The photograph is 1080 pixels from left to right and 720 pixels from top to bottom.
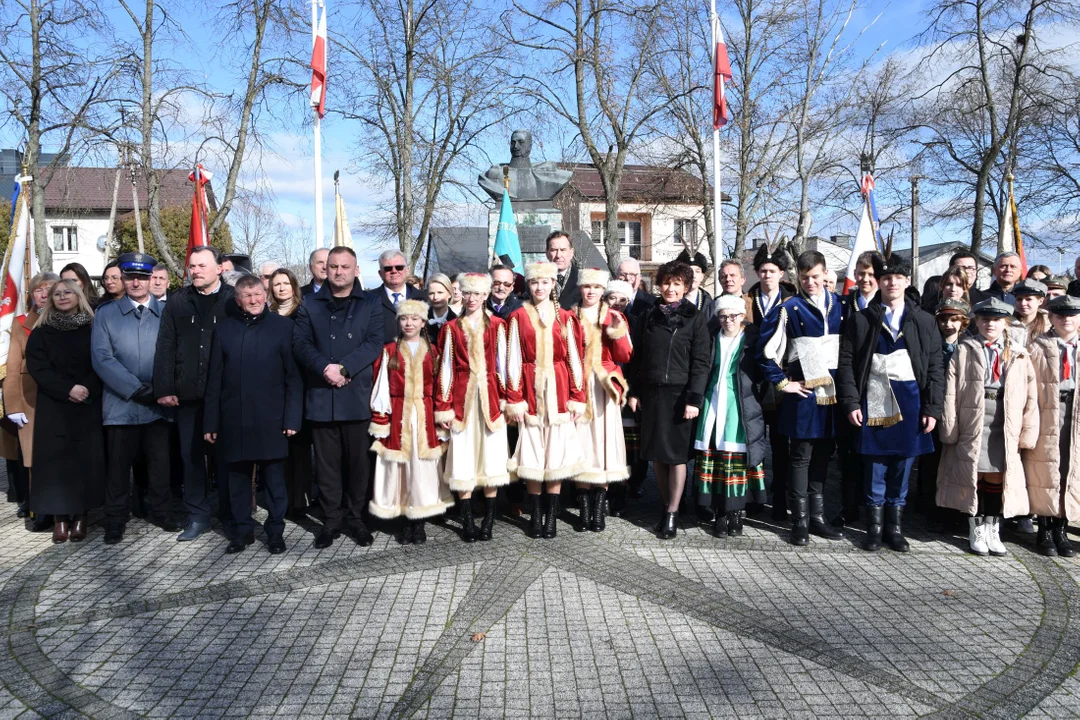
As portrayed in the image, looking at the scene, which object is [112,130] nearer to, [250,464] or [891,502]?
[250,464]

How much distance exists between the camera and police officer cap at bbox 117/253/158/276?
5719 millimetres

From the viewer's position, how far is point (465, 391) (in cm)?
553

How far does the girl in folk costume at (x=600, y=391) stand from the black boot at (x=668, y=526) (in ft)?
1.41

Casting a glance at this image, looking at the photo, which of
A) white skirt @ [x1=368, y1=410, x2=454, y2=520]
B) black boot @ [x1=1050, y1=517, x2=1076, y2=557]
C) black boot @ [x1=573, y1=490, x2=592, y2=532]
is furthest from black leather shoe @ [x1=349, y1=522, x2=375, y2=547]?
black boot @ [x1=1050, y1=517, x2=1076, y2=557]

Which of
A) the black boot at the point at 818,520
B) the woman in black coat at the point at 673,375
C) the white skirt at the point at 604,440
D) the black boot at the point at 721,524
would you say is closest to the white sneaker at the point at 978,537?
the black boot at the point at 818,520

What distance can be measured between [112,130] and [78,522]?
1088 centimetres

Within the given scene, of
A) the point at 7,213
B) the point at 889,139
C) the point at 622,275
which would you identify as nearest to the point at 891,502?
the point at 622,275

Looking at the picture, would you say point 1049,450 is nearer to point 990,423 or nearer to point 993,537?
point 990,423

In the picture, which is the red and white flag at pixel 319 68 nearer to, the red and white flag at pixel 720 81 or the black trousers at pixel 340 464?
the red and white flag at pixel 720 81

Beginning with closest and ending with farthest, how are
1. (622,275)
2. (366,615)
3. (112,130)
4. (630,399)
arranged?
1. (366,615)
2. (630,399)
3. (622,275)
4. (112,130)

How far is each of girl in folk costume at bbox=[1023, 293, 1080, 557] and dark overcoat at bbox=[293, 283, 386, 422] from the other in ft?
14.8

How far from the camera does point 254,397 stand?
5.35m

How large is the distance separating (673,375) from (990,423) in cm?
213

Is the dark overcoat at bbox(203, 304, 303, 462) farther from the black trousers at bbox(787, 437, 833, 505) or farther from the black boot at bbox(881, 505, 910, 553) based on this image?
the black boot at bbox(881, 505, 910, 553)
